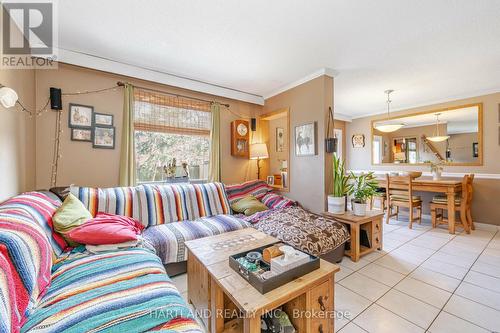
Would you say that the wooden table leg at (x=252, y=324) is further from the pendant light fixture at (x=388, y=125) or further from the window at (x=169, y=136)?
the pendant light fixture at (x=388, y=125)

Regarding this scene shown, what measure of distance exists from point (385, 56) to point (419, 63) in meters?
0.54

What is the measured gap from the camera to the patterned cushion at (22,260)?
0.88 m

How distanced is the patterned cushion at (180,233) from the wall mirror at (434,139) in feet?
12.3

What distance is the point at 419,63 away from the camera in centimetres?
260

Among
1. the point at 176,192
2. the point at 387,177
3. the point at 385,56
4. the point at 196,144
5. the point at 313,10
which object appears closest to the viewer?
the point at 313,10

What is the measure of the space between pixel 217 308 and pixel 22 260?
3.30ft

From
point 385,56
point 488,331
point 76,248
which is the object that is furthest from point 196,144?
point 488,331

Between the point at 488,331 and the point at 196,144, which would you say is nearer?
the point at 488,331

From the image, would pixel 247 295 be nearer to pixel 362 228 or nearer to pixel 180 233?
pixel 180 233

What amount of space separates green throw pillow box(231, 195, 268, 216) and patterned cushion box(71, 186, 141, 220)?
125 centimetres

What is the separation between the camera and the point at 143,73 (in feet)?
9.00

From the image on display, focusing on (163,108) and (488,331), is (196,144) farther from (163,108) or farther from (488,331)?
(488,331)

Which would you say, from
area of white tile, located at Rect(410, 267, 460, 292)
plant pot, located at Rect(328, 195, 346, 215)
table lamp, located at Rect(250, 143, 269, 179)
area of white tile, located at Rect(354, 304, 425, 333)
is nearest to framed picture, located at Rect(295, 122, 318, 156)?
table lamp, located at Rect(250, 143, 269, 179)

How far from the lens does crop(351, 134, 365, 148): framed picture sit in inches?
207
